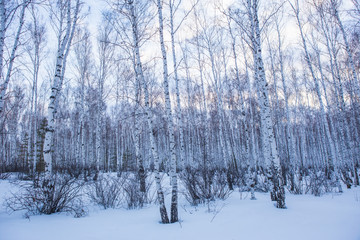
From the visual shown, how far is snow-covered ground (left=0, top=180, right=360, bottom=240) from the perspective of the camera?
10.3 ft

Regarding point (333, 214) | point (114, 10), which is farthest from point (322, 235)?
point (114, 10)

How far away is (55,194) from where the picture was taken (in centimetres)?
451

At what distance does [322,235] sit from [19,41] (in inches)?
400

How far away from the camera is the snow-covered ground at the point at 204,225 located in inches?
124

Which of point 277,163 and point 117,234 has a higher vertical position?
point 277,163

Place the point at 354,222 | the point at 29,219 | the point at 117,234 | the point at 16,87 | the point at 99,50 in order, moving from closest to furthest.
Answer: the point at 117,234
the point at 354,222
the point at 29,219
the point at 99,50
the point at 16,87

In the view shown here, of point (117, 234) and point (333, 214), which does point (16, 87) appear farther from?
point (333, 214)

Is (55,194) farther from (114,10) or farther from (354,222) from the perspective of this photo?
(354,222)

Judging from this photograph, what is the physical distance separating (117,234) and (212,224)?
6.08ft

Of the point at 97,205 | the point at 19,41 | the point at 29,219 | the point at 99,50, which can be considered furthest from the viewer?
the point at 99,50

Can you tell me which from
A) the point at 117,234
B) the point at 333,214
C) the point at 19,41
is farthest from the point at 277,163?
the point at 19,41

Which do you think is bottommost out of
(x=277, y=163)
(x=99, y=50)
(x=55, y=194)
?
(x=55, y=194)

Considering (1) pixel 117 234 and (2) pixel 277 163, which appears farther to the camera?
(2) pixel 277 163

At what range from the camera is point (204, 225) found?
373 centimetres
